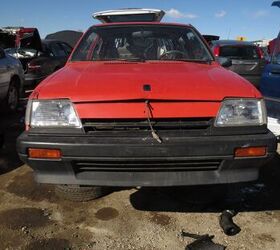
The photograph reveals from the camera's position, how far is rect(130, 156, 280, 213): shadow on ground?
3.87m

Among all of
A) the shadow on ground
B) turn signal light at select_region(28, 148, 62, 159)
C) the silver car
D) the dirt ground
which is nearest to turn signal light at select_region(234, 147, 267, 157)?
the dirt ground

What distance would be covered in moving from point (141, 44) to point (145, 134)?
1.82 metres

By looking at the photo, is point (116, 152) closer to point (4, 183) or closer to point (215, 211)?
point (215, 211)

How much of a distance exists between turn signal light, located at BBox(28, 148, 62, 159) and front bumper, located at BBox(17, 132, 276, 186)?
0.10 feet

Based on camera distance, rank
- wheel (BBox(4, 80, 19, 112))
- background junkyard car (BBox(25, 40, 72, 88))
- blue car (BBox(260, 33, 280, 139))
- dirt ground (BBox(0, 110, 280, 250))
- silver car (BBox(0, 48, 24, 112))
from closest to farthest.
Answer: dirt ground (BBox(0, 110, 280, 250)), blue car (BBox(260, 33, 280, 139)), silver car (BBox(0, 48, 24, 112)), wheel (BBox(4, 80, 19, 112)), background junkyard car (BBox(25, 40, 72, 88))

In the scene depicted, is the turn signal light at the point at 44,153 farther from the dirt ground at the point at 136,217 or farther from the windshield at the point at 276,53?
the windshield at the point at 276,53

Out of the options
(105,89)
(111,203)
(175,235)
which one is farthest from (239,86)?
(111,203)

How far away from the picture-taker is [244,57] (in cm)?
1180

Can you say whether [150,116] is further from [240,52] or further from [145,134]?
[240,52]

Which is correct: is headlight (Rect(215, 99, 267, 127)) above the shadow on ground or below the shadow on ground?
above

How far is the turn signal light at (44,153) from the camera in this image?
303 cm

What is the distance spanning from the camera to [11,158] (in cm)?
524

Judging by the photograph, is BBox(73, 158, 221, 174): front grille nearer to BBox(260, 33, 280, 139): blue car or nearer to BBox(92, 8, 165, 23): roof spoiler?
BBox(260, 33, 280, 139): blue car

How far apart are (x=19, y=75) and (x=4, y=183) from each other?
14.0 ft
